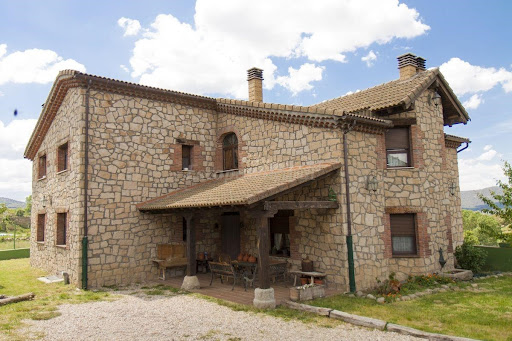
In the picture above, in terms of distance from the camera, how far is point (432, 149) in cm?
1256

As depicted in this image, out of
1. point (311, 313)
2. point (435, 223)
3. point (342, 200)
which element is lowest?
point (311, 313)

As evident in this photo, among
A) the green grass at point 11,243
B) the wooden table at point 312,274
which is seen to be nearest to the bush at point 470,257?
the wooden table at point 312,274

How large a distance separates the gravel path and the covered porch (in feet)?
3.63

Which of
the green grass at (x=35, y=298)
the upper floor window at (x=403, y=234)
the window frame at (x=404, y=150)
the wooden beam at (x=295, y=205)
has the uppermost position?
the window frame at (x=404, y=150)

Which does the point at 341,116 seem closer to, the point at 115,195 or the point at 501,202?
the point at 501,202

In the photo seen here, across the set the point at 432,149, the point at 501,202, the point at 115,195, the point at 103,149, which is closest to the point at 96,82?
the point at 103,149

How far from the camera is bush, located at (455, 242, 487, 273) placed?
1325cm

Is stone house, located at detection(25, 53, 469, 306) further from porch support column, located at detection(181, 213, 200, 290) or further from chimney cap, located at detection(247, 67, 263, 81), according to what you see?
chimney cap, located at detection(247, 67, 263, 81)

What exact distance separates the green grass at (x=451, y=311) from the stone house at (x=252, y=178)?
1.45 metres

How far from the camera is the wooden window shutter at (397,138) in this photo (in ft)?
39.7

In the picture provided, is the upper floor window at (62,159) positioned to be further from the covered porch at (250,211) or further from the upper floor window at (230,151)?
the upper floor window at (230,151)

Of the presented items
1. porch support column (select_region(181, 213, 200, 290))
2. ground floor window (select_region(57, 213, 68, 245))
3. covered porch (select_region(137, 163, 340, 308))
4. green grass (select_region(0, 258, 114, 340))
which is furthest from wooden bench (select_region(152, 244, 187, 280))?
ground floor window (select_region(57, 213, 68, 245))

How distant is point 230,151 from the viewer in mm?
14531

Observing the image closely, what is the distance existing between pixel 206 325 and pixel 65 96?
32.7 feet
